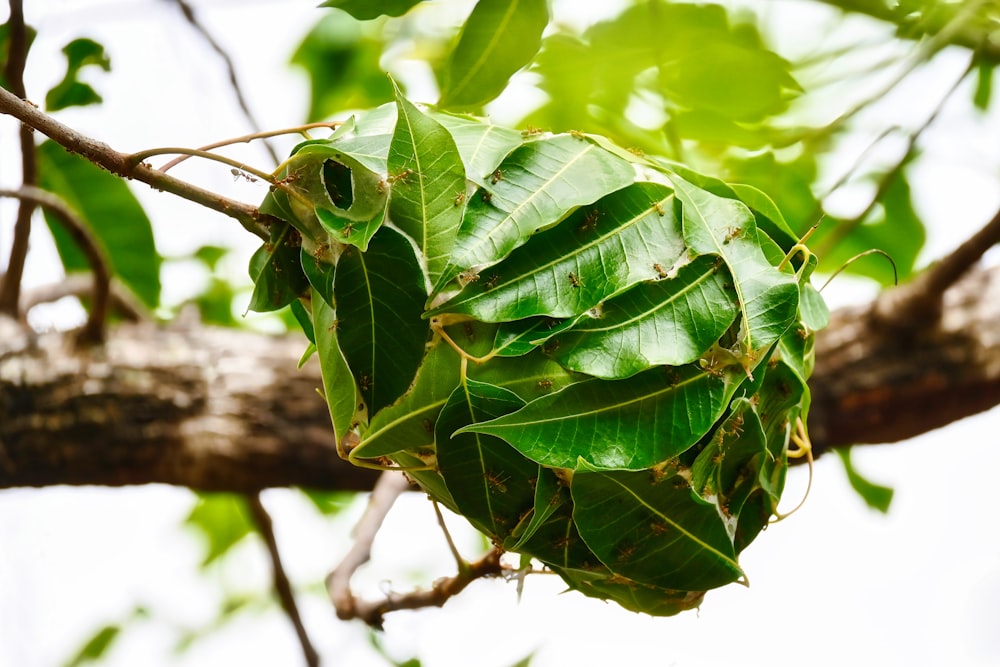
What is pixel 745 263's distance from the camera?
0.42m

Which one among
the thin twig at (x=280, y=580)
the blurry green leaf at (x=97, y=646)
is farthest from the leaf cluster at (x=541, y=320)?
the blurry green leaf at (x=97, y=646)

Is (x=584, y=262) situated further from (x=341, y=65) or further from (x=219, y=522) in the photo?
(x=219, y=522)

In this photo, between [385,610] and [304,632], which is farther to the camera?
[304,632]

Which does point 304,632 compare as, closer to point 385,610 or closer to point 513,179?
point 385,610

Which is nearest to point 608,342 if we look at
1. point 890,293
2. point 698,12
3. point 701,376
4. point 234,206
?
point 701,376

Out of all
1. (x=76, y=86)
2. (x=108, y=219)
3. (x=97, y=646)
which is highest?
(x=76, y=86)

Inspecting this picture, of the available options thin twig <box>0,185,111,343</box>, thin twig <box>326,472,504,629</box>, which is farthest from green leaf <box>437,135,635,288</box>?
thin twig <box>0,185,111,343</box>

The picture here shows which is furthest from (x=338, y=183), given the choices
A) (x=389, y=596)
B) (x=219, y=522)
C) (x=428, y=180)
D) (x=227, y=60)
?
(x=219, y=522)

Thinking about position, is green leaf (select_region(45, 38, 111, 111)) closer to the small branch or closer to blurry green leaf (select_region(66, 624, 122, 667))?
the small branch

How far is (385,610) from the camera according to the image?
705 millimetres

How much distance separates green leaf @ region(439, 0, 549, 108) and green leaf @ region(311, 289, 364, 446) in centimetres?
17

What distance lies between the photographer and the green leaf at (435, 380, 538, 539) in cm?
40

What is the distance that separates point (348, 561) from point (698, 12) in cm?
55

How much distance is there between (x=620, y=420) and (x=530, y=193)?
0.37 feet
